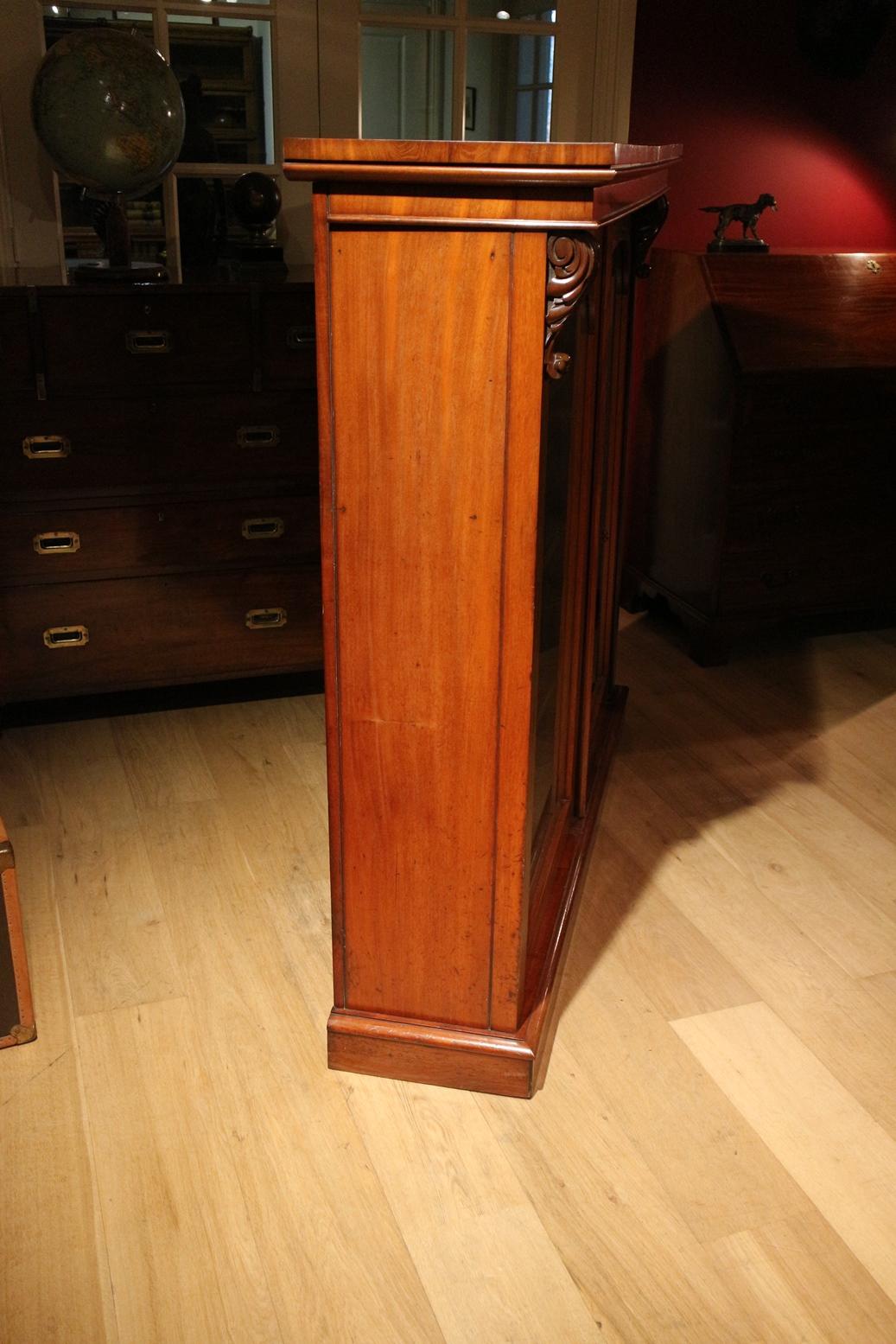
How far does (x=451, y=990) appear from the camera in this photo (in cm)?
185

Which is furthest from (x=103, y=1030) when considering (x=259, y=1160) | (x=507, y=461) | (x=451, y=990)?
(x=507, y=461)

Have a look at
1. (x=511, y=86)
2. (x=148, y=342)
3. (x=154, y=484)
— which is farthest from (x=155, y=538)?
(x=511, y=86)

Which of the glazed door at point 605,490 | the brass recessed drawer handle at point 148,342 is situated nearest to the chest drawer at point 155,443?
the brass recessed drawer handle at point 148,342

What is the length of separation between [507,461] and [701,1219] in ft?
3.36

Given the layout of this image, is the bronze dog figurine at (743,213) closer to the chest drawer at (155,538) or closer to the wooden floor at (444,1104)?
the chest drawer at (155,538)

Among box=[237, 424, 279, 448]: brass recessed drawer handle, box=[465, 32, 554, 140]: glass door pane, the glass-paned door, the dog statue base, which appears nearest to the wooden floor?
box=[237, 424, 279, 448]: brass recessed drawer handle

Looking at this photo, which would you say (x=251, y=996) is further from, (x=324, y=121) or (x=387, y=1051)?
(x=324, y=121)

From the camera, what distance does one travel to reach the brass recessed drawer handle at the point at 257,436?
2.99m

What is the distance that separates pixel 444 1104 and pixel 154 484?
66.2 inches

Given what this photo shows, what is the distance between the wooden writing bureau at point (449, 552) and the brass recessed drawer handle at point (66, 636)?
135 cm

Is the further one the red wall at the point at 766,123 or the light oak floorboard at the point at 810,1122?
the red wall at the point at 766,123

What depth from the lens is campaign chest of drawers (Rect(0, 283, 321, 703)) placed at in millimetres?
2805

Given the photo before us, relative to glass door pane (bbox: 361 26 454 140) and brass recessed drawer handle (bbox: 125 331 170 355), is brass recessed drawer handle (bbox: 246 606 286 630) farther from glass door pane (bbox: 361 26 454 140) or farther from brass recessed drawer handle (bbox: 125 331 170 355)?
glass door pane (bbox: 361 26 454 140)

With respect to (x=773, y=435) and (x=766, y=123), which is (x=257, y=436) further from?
(x=766, y=123)
